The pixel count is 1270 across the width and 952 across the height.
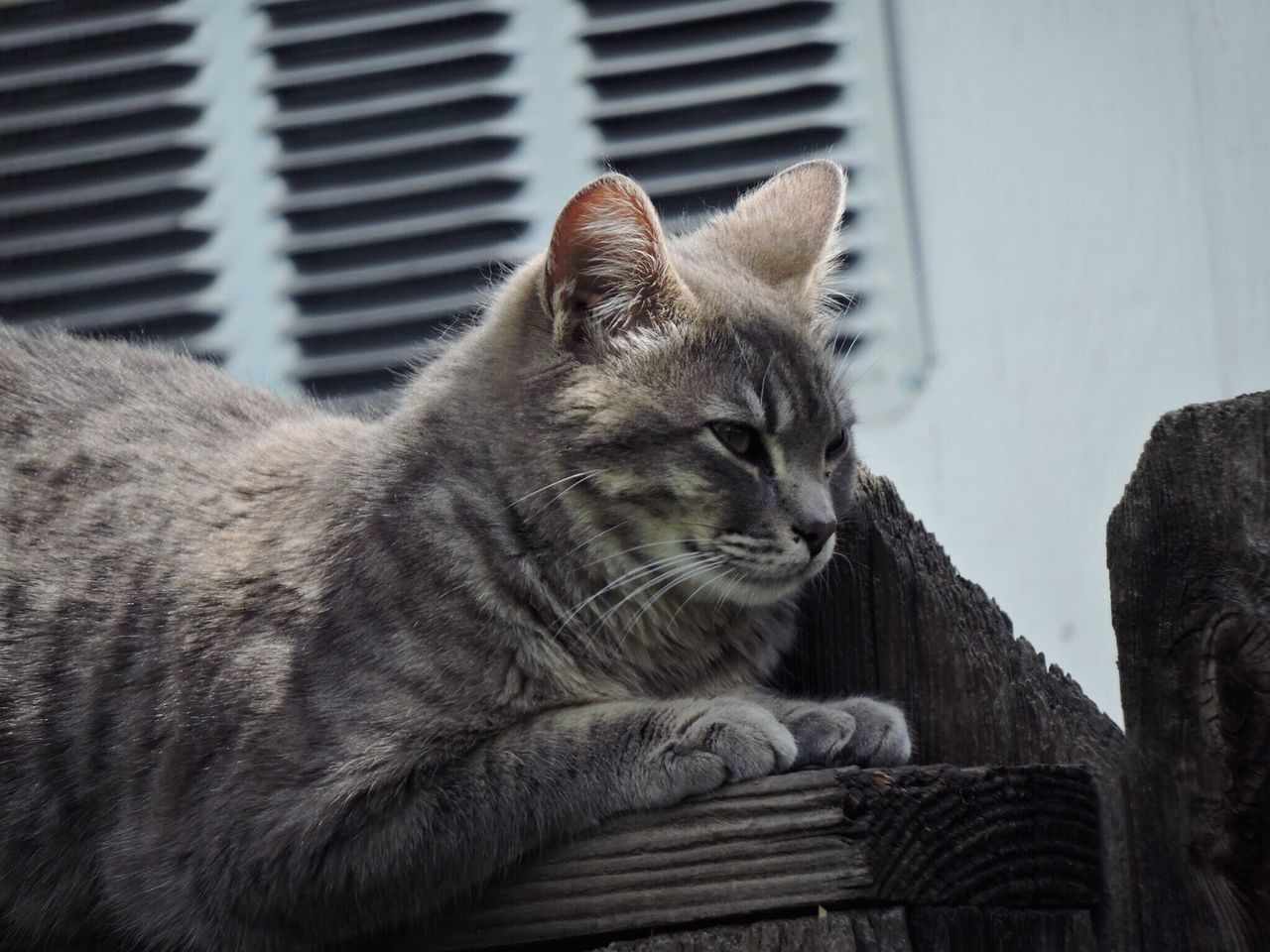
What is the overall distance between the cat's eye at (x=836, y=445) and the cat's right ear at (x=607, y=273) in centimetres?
34

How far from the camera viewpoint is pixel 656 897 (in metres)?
1.75

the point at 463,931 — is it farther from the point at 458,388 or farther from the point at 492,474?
the point at 458,388

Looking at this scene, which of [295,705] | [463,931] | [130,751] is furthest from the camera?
[130,751]

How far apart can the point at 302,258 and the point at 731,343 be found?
148 cm

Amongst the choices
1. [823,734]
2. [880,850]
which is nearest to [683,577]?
[823,734]

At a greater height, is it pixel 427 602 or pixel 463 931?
pixel 427 602

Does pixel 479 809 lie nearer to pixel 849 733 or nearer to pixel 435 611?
pixel 435 611

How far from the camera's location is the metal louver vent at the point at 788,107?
139 inches

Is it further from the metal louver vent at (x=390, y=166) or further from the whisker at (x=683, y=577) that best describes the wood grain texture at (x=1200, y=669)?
the metal louver vent at (x=390, y=166)

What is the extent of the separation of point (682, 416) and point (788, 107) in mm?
1339

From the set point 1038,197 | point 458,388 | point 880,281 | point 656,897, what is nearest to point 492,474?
point 458,388

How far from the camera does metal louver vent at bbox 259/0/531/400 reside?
3.59 m

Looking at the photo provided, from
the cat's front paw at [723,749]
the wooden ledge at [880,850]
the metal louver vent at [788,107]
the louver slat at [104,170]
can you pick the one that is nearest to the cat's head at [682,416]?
the cat's front paw at [723,749]

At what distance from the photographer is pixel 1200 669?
1540 mm
